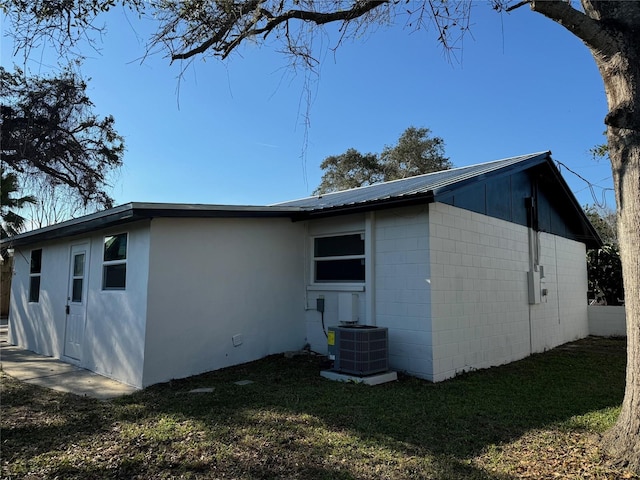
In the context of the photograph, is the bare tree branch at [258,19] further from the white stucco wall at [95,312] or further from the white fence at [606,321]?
the white fence at [606,321]

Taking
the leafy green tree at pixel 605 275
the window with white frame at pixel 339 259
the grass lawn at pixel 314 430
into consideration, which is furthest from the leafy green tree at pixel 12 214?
the leafy green tree at pixel 605 275

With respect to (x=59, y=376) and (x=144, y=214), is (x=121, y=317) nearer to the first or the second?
(x=59, y=376)

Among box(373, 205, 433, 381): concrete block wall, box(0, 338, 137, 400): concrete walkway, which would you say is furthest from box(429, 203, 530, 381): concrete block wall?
box(0, 338, 137, 400): concrete walkway

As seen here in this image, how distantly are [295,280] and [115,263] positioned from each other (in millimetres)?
3351

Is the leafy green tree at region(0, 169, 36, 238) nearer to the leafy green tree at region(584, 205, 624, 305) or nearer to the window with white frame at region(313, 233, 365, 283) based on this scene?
the window with white frame at region(313, 233, 365, 283)

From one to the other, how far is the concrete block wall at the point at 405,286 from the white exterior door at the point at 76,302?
563 cm

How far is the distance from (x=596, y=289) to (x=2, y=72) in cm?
2054

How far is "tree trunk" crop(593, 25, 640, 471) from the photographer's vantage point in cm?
376

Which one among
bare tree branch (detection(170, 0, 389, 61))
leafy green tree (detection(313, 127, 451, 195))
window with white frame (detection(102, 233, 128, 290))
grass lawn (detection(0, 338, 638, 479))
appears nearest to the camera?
grass lawn (detection(0, 338, 638, 479))

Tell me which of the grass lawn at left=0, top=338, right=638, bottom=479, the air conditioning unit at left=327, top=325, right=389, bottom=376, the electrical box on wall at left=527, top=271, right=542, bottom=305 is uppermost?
the electrical box on wall at left=527, top=271, right=542, bottom=305

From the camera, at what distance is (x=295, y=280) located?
8.95m

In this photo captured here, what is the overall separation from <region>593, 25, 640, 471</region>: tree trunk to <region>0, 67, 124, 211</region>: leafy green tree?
10.9 meters

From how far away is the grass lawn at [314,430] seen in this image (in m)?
3.67

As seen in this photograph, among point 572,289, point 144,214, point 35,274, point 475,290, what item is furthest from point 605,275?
point 35,274
